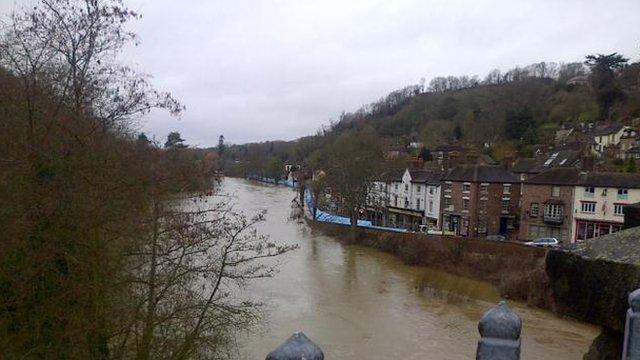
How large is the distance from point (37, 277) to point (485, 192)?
103ft

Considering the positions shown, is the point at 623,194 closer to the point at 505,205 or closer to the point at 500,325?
the point at 505,205

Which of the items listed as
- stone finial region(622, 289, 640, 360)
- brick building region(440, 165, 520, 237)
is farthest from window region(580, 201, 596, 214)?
stone finial region(622, 289, 640, 360)

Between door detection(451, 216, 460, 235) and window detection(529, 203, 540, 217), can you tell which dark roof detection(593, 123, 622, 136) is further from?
door detection(451, 216, 460, 235)

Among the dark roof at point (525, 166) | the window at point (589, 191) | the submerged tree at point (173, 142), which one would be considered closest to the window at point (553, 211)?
the window at point (589, 191)

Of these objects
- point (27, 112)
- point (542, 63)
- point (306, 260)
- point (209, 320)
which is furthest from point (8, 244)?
point (542, 63)

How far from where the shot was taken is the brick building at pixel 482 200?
35.3 meters

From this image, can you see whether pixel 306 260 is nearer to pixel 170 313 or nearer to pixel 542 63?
pixel 170 313

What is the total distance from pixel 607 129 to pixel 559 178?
21792mm

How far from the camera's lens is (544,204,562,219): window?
32.5 meters

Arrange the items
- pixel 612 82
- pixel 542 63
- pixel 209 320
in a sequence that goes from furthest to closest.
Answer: pixel 542 63
pixel 612 82
pixel 209 320

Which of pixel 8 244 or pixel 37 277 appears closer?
pixel 8 244

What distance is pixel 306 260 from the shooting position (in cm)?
2825

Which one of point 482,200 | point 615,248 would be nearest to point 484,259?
point 482,200

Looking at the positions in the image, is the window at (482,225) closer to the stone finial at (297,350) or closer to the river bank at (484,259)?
the river bank at (484,259)
